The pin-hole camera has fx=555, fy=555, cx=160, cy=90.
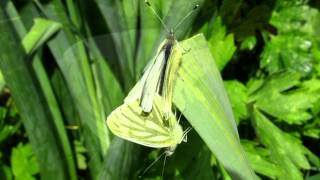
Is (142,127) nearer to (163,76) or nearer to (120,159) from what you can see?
(163,76)

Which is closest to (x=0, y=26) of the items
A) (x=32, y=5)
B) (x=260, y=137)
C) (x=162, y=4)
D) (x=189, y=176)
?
(x=32, y=5)

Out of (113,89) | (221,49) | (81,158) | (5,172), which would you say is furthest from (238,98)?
(5,172)

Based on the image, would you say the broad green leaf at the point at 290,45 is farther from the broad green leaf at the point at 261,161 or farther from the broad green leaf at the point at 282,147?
the broad green leaf at the point at 261,161

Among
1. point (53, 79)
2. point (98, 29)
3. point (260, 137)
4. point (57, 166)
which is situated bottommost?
point (260, 137)

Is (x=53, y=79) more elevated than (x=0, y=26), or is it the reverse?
(x=0, y=26)

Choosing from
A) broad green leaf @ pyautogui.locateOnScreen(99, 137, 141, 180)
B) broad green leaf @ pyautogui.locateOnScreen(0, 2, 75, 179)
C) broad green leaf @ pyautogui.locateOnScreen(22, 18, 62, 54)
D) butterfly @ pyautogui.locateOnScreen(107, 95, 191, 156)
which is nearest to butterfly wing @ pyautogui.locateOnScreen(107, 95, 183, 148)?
butterfly @ pyautogui.locateOnScreen(107, 95, 191, 156)

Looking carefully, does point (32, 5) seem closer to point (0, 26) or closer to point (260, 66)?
point (0, 26)

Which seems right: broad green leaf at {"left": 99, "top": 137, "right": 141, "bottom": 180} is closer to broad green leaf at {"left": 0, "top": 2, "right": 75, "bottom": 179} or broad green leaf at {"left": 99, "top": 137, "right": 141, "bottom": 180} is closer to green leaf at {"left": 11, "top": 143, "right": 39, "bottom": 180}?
broad green leaf at {"left": 0, "top": 2, "right": 75, "bottom": 179}
